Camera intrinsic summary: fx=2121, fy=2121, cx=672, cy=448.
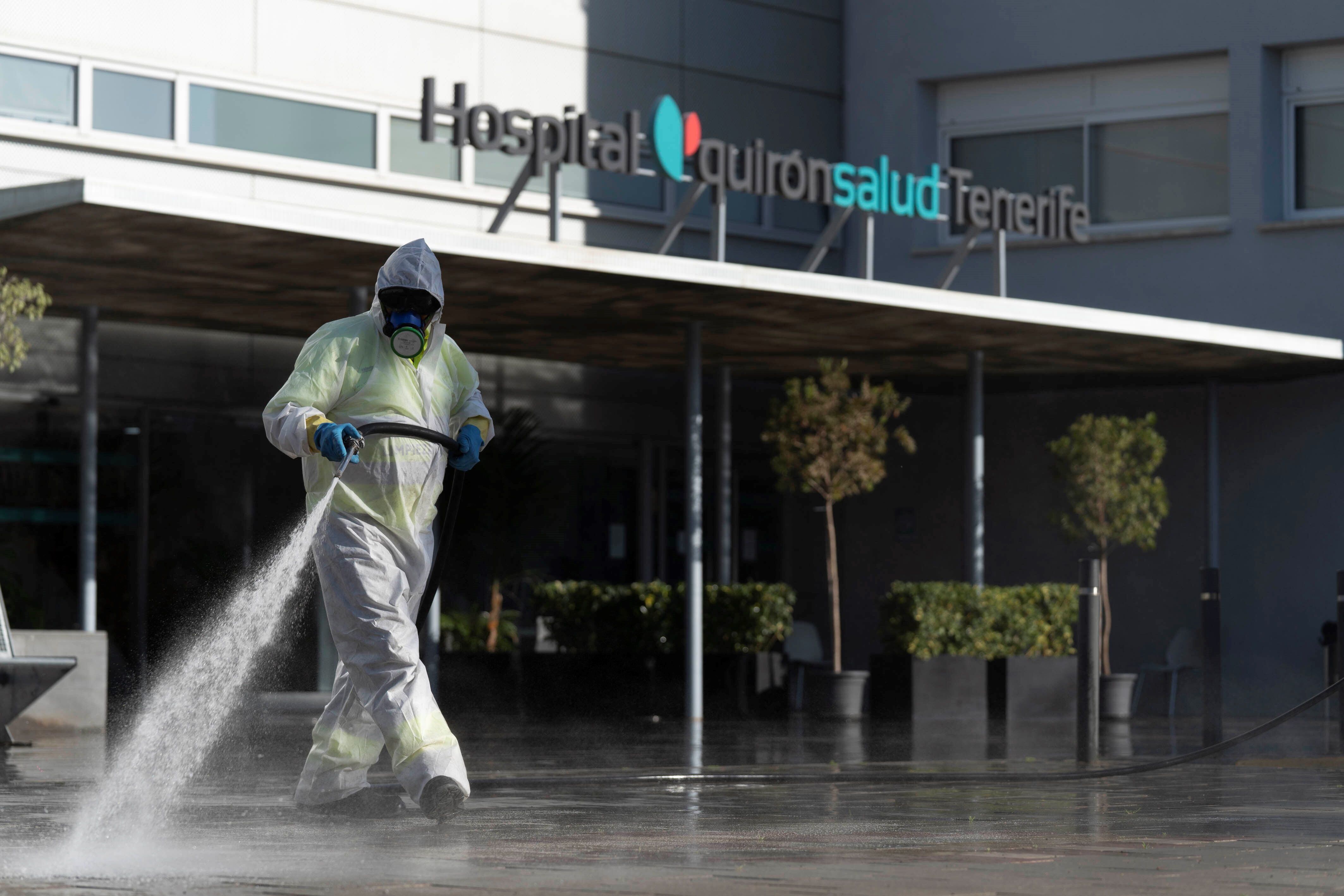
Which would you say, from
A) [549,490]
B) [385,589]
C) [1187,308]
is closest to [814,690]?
[549,490]

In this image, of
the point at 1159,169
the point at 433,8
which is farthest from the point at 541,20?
the point at 1159,169

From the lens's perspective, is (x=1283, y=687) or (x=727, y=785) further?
(x=1283, y=687)

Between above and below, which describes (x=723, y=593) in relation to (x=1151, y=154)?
below

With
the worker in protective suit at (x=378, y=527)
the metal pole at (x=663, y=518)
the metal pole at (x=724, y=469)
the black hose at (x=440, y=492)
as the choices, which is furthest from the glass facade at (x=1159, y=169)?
the worker in protective suit at (x=378, y=527)

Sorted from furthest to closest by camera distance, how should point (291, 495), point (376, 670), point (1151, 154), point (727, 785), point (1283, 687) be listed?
point (1151, 154)
point (1283, 687)
point (291, 495)
point (727, 785)
point (376, 670)

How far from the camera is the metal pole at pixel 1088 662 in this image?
11.1m

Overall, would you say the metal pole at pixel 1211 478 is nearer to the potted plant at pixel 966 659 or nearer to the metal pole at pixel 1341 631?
the potted plant at pixel 966 659

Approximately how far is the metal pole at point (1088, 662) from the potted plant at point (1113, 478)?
782cm

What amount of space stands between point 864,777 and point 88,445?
8.64m

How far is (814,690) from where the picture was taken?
56.5 ft

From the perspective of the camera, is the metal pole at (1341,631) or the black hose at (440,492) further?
the metal pole at (1341,631)

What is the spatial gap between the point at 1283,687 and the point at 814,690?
572 cm

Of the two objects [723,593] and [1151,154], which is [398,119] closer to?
[723,593]

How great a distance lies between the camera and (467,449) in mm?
7246
